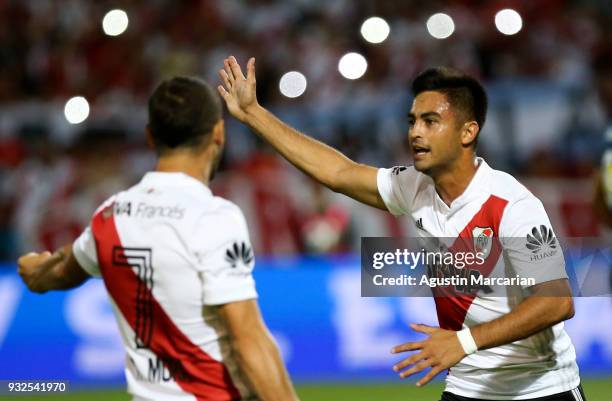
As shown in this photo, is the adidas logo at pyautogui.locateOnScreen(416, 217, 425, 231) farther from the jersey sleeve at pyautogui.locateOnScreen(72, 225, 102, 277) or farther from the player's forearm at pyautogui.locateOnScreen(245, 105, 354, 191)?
the jersey sleeve at pyautogui.locateOnScreen(72, 225, 102, 277)

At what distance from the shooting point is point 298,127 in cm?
1186

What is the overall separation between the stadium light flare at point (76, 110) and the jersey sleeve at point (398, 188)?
6.56m

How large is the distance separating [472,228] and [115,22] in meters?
9.30

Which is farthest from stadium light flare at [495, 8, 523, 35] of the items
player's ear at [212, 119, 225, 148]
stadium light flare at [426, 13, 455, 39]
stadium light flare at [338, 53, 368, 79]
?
player's ear at [212, 119, 225, 148]

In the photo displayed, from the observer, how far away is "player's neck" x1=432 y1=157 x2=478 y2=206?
16.6ft

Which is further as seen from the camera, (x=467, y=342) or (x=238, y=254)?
(x=467, y=342)

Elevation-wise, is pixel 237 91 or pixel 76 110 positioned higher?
pixel 76 110

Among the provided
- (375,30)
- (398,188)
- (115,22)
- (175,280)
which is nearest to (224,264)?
(175,280)

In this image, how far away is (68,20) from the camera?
532 inches

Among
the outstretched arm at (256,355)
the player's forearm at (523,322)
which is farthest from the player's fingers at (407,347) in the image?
the outstretched arm at (256,355)

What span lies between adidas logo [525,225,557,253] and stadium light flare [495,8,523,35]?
9.01 m

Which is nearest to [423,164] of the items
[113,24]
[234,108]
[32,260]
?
[234,108]

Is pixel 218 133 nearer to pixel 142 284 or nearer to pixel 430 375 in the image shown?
pixel 142 284

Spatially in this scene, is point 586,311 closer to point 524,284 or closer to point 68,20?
point 524,284
